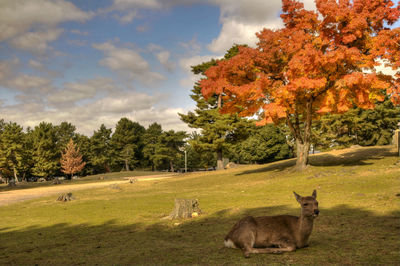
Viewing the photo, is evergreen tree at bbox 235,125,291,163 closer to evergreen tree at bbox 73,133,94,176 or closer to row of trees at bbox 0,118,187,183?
row of trees at bbox 0,118,187,183

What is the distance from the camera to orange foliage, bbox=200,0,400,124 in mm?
16547

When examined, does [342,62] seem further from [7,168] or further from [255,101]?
[7,168]

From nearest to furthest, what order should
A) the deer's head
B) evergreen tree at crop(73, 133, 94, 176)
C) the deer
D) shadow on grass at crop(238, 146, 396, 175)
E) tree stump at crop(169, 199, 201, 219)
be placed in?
the deer's head, the deer, tree stump at crop(169, 199, 201, 219), shadow on grass at crop(238, 146, 396, 175), evergreen tree at crop(73, 133, 94, 176)

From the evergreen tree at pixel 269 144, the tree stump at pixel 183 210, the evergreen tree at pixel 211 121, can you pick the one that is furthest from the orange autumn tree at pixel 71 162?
the tree stump at pixel 183 210

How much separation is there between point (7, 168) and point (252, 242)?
5635cm

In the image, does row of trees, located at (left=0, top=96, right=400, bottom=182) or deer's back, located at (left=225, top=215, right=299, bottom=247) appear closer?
deer's back, located at (left=225, top=215, right=299, bottom=247)

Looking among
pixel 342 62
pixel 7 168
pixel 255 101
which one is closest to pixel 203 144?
pixel 255 101

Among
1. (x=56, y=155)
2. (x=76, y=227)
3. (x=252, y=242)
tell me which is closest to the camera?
(x=252, y=242)

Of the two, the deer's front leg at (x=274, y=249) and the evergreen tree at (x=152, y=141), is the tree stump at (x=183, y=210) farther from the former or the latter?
the evergreen tree at (x=152, y=141)

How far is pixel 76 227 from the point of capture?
32.2 ft

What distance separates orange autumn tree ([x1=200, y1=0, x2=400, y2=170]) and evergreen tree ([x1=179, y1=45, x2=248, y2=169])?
1585cm

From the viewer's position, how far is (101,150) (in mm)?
77500

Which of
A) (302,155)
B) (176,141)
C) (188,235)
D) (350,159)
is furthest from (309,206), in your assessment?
(176,141)

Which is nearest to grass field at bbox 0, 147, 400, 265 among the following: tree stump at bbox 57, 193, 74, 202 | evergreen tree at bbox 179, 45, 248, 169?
tree stump at bbox 57, 193, 74, 202
